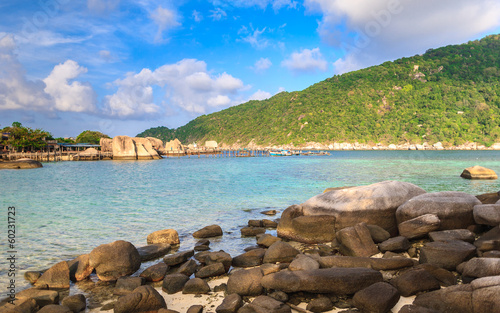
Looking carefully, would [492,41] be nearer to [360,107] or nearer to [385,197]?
[360,107]

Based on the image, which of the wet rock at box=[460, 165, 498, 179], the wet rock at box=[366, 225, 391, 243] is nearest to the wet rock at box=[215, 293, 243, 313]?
the wet rock at box=[366, 225, 391, 243]

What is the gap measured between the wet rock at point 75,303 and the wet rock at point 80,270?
1451 millimetres

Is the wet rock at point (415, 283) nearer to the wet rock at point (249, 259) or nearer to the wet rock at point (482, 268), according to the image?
the wet rock at point (482, 268)

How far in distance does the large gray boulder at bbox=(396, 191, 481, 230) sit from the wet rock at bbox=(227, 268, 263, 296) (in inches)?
194

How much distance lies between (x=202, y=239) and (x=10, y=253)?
5.77 m

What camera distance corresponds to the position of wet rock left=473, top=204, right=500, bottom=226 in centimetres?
754

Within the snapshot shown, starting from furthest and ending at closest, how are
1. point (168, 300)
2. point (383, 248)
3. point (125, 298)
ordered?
point (383, 248) → point (168, 300) → point (125, 298)

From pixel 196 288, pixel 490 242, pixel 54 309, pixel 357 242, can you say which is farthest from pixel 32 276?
pixel 490 242

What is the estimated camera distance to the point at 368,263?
19.9ft

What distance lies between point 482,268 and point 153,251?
25.0 feet

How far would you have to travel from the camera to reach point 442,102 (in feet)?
417

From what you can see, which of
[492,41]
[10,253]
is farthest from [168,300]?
[492,41]

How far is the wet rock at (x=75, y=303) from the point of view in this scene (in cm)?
530

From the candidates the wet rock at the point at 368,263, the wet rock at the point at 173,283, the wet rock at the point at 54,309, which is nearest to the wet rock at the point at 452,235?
the wet rock at the point at 368,263
